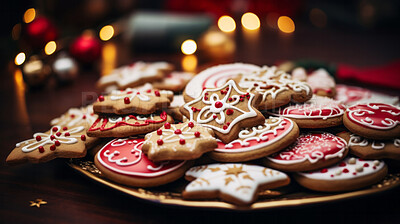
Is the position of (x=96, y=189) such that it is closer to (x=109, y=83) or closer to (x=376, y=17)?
(x=109, y=83)

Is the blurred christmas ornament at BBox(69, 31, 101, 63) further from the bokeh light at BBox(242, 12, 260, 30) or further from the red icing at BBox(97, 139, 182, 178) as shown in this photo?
the bokeh light at BBox(242, 12, 260, 30)

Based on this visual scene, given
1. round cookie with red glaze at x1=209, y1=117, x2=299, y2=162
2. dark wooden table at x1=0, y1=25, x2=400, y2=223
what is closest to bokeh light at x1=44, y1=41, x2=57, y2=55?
dark wooden table at x1=0, y1=25, x2=400, y2=223

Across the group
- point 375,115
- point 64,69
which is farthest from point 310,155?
point 64,69

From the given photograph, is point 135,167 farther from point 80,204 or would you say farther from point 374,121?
point 374,121

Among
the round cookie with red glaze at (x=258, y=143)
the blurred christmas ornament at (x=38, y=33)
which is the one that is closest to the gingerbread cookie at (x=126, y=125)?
the round cookie with red glaze at (x=258, y=143)

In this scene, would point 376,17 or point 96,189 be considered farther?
point 376,17

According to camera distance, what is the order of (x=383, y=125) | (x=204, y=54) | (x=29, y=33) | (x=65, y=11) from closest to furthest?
(x=383, y=125) → (x=29, y=33) → (x=204, y=54) → (x=65, y=11)

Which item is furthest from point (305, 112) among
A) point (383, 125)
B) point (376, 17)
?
point (376, 17)
